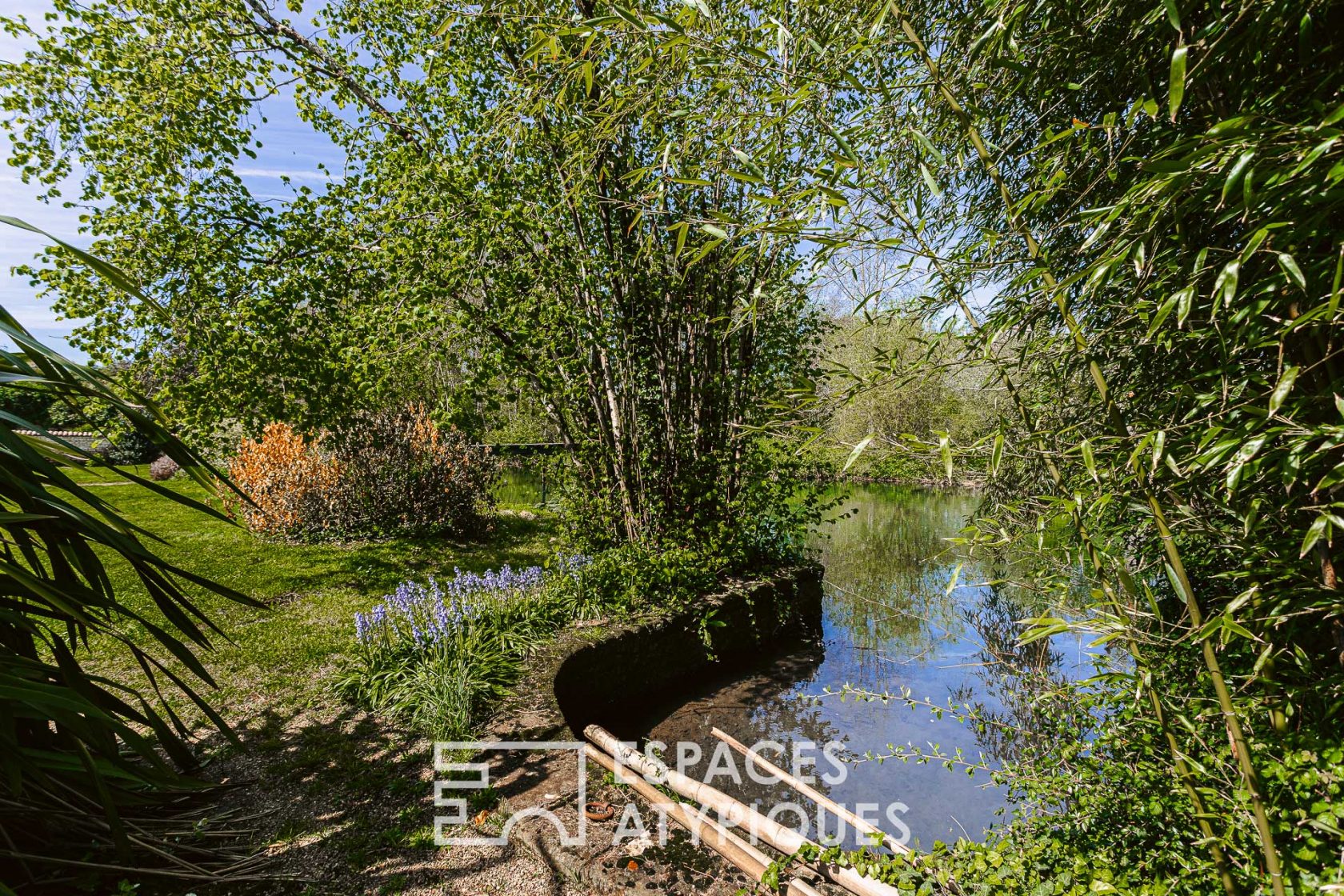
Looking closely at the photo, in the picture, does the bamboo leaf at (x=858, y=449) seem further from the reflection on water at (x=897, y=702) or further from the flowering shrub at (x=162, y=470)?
the flowering shrub at (x=162, y=470)

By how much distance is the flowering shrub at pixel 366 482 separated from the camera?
713 cm

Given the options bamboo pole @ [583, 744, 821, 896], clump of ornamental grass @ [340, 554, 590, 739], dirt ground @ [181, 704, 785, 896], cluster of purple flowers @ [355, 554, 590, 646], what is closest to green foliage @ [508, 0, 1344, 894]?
bamboo pole @ [583, 744, 821, 896]

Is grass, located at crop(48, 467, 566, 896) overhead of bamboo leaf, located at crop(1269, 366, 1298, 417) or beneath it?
beneath

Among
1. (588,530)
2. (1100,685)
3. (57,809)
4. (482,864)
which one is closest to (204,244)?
(588,530)

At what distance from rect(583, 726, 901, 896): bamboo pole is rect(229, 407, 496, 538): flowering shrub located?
5.43m

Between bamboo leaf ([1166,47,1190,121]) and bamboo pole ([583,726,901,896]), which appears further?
bamboo pole ([583,726,901,896])

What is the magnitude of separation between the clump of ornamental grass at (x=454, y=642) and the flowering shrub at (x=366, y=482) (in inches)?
136

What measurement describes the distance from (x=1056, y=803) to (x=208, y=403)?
5.74 meters

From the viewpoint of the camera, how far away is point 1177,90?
930mm

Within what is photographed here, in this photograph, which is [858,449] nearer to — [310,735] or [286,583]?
[310,735]

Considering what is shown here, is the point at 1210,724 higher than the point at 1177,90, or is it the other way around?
the point at 1177,90

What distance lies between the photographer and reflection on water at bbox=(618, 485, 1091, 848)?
9.68 ft

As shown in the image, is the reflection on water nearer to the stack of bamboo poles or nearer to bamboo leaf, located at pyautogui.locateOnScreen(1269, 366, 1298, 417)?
the stack of bamboo poles

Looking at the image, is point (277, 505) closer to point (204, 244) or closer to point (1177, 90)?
point (204, 244)
